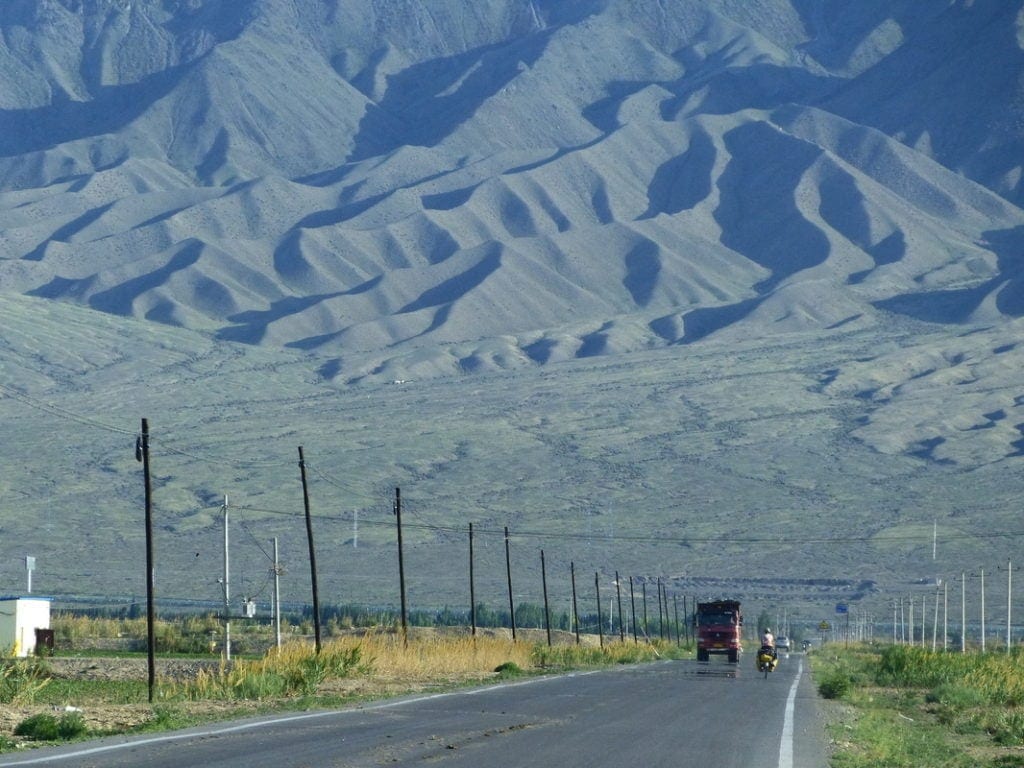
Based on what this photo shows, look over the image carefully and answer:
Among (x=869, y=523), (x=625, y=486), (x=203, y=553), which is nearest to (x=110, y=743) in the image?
(x=203, y=553)

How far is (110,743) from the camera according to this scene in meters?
19.2

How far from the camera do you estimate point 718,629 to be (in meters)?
68.4

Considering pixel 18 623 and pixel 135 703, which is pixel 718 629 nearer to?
pixel 18 623

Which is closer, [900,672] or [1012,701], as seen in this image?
[1012,701]

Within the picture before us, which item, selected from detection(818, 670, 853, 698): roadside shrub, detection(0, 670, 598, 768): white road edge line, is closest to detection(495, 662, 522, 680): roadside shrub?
detection(818, 670, 853, 698): roadside shrub

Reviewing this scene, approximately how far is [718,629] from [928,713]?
36.9 m

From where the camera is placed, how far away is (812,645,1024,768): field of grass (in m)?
20.9

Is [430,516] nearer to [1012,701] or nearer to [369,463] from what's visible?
[369,463]

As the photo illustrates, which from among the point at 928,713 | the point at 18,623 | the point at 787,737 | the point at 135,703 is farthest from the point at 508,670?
the point at 18,623

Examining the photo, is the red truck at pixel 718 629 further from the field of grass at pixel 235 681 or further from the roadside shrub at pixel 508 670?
the roadside shrub at pixel 508 670

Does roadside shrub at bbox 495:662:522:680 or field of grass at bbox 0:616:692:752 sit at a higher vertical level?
field of grass at bbox 0:616:692:752

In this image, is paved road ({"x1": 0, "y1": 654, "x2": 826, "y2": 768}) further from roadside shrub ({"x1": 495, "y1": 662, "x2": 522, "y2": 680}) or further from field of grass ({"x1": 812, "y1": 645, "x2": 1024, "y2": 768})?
roadside shrub ({"x1": 495, "y1": 662, "x2": 522, "y2": 680})

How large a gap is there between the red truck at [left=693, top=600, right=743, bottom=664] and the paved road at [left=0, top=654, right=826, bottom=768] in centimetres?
3586

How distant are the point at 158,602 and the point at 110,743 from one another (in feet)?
326
